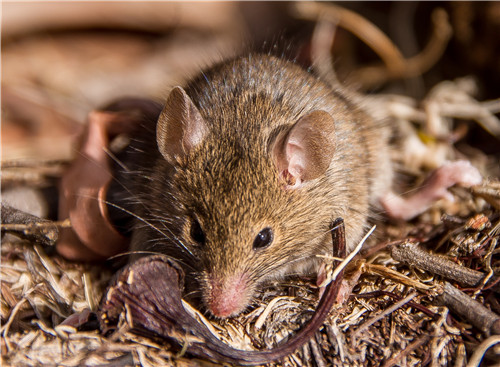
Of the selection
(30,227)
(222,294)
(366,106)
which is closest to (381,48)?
(366,106)

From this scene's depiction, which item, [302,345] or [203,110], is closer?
[302,345]

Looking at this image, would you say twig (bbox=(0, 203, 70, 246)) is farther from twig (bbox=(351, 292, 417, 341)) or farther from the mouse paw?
the mouse paw

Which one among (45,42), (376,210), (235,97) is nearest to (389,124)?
(376,210)

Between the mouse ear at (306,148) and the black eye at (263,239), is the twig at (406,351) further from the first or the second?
the mouse ear at (306,148)

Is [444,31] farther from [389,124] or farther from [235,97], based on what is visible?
[235,97]

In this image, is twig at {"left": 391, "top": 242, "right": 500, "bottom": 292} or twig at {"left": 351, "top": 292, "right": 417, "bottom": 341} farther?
twig at {"left": 391, "top": 242, "right": 500, "bottom": 292}

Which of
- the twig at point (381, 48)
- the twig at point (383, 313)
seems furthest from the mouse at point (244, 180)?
the twig at point (381, 48)

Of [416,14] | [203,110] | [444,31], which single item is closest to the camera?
[203,110]

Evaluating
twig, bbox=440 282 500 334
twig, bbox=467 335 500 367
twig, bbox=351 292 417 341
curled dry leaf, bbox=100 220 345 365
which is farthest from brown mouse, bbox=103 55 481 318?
A: twig, bbox=467 335 500 367
